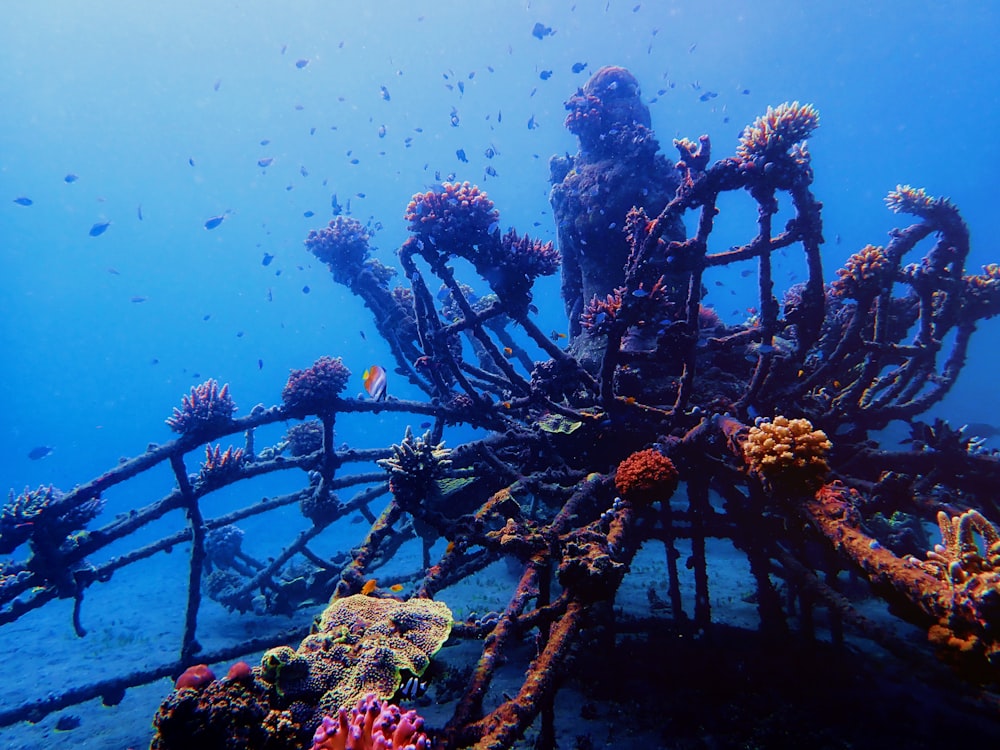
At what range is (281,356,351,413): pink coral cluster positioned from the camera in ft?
27.8

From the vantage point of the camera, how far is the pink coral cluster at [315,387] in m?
8.48

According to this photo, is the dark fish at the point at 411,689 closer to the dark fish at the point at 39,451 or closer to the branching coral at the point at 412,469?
the branching coral at the point at 412,469

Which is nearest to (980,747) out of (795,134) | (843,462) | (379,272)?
(843,462)

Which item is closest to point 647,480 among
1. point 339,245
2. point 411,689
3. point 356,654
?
point 411,689

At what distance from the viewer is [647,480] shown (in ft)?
17.3

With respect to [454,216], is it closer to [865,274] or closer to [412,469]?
[412,469]

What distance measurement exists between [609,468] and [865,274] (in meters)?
4.10

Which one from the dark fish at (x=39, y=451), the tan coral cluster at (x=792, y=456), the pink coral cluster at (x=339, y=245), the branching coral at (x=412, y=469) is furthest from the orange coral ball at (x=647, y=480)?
the dark fish at (x=39, y=451)

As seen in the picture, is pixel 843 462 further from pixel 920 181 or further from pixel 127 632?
pixel 920 181

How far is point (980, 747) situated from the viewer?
473cm

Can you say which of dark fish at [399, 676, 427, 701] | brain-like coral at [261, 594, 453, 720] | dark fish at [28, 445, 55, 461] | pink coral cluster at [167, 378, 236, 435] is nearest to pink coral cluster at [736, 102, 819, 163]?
brain-like coral at [261, 594, 453, 720]

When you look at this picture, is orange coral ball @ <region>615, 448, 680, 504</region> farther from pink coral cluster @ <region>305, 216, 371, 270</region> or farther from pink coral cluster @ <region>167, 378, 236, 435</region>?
pink coral cluster @ <region>305, 216, 371, 270</region>

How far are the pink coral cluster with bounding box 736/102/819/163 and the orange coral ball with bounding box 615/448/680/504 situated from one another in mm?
3782

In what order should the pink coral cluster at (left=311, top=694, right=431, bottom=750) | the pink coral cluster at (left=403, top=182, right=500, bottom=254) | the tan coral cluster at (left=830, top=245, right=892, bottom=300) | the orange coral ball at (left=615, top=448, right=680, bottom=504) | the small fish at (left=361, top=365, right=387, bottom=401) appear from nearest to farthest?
the pink coral cluster at (left=311, top=694, right=431, bottom=750)
the orange coral ball at (left=615, top=448, right=680, bottom=504)
the tan coral cluster at (left=830, top=245, right=892, bottom=300)
the pink coral cluster at (left=403, top=182, right=500, bottom=254)
the small fish at (left=361, top=365, right=387, bottom=401)
